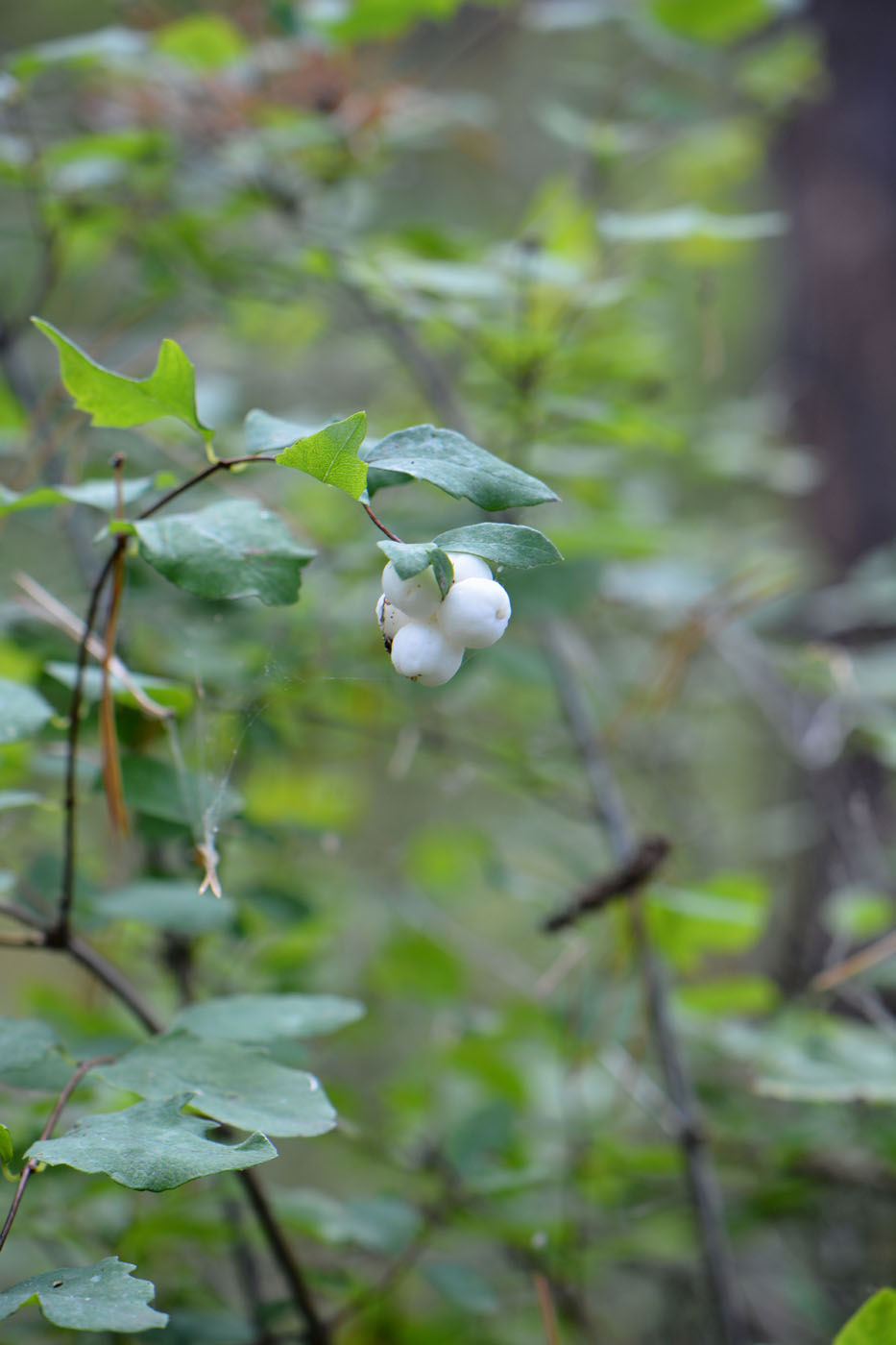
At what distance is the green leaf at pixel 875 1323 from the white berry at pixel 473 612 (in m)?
0.31

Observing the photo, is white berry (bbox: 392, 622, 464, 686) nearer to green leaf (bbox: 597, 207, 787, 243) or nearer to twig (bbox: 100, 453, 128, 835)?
twig (bbox: 100, 453, 128, 835)

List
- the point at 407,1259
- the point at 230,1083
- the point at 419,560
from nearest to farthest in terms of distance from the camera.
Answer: the point at 419,560
the point at 230,1083
the point at 407,1259

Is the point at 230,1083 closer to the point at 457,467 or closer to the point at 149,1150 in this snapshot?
the point at 149,1150

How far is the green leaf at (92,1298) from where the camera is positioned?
0.28 metres

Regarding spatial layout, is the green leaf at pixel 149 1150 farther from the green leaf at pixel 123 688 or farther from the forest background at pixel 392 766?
the green leaf at pixel 123 688

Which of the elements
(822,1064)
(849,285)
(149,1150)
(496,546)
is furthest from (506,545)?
(849,285)

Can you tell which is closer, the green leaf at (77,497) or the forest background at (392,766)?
the green leaf at (77,497)

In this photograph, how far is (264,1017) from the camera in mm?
467

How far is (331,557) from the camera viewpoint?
2.63 ft

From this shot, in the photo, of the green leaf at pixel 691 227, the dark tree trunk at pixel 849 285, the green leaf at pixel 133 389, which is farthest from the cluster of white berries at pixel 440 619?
the dark tree trunk at pixel 849 285

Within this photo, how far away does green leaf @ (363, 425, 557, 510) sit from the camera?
0.31m

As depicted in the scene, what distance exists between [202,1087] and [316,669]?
372mm

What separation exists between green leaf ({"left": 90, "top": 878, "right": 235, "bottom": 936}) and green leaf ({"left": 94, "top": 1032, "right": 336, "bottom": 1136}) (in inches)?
5.4

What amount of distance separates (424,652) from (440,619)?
0.04 ft
